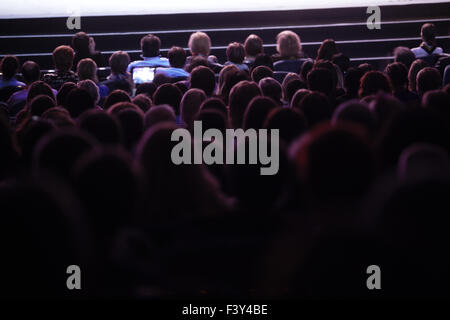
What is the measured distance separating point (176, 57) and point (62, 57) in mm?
1138

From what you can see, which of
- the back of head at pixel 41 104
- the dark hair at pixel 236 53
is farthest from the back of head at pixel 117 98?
the dark hair at pixel 236 53

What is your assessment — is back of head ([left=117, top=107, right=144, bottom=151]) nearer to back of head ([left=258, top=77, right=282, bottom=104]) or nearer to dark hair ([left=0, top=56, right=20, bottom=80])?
back of head ([left=258, top=77, right=282, bottom=104])

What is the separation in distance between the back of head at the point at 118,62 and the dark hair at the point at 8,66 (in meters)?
0.96

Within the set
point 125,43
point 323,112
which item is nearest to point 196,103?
point 323,112

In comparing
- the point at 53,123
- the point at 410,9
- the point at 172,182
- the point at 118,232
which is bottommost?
the point at 118,232

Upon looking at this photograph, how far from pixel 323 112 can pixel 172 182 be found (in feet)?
4.29

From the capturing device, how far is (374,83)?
12.3ft

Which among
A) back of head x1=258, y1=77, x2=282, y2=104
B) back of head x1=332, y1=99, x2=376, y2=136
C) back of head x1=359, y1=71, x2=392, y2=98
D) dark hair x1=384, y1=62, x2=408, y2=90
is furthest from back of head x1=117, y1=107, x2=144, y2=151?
dark hair x1=384, y1=62, x2=408, y2=90

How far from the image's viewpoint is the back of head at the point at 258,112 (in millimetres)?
2926

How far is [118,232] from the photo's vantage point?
178cm

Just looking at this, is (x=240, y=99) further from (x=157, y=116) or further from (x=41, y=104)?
(x=41, y=104)

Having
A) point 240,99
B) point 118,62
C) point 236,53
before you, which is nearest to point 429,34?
point 236,53

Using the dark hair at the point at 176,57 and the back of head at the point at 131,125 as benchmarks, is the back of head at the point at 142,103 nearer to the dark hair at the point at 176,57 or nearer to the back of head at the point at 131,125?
the back of head at the point at 131,125

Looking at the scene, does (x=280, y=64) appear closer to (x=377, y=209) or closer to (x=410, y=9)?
(x=410, y=9)
